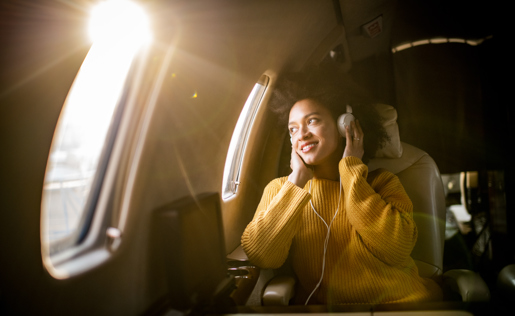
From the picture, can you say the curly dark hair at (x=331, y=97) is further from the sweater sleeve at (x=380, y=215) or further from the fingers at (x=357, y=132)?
the sweater sleeve at (x=380, y=215)

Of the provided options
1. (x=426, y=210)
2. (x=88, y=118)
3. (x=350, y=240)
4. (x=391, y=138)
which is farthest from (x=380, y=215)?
Answer: (x=88, y=118)

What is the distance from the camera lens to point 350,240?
119 centimetres

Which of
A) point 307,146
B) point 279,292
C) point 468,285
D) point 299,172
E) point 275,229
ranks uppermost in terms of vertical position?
point 307,146

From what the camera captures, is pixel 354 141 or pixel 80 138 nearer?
pixel 80 138

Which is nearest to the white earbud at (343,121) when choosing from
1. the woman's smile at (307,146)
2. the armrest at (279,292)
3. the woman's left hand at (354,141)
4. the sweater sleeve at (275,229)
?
the woman's left hand at (354,141)

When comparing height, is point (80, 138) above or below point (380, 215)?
above

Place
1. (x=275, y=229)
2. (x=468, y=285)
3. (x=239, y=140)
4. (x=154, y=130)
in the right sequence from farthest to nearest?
1. (x=239, y=140)
2. (x=275, y=229)
3. (x=468, y=285)
4. (x=154, y=130)

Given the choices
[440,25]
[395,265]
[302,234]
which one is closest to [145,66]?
[302,234]

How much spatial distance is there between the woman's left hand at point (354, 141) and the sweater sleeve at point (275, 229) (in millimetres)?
317

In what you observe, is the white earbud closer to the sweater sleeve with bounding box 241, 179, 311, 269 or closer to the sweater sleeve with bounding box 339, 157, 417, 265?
the sweater sleeve with bounding box 339, 157, 417, 265

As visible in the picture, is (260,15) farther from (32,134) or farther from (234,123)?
(32,134)

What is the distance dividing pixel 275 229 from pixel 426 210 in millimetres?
767

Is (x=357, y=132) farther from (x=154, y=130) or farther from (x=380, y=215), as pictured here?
(x=154, y=130)

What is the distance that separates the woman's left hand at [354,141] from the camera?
4.38 ft
